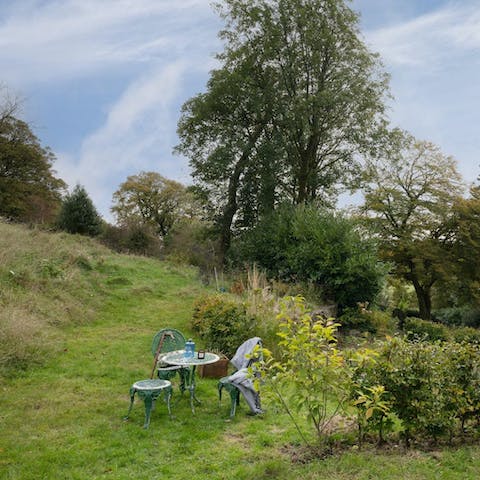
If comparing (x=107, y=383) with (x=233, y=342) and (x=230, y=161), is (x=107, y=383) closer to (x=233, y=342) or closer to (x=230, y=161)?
(x=233, y=342)

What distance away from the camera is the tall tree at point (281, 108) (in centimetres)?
1498

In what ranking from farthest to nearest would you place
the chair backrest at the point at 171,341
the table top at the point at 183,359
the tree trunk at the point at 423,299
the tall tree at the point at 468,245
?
1. the tree trunk at the point at 423,299
2. the tall tree at the point at 468,245
3. the chair backrest at the point at 171,341
4. the table top at the point at 183,359

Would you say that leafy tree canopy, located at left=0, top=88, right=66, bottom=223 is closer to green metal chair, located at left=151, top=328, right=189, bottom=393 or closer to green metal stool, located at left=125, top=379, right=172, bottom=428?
green metal chair, located at left=151, top=328, right=189, bottom=393

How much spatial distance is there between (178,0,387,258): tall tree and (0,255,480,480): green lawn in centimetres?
977

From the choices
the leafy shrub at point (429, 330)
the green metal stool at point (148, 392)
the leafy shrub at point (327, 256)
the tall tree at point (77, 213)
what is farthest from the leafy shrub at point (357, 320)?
the tall tree at point (77, 213)

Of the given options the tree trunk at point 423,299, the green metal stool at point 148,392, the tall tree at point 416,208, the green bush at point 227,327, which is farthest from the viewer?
the tree trunk at point 423,299

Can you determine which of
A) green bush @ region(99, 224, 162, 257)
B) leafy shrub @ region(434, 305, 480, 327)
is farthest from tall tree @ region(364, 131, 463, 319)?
green bush @ region(99, 224, 162, 257)

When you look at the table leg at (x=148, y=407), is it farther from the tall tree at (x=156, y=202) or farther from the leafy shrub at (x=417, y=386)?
the tall tree at (x=156, y=202)

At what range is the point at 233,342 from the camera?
6.76m

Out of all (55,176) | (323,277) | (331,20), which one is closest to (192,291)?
(323,277)

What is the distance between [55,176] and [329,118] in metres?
17.3

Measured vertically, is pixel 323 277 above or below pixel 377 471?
above

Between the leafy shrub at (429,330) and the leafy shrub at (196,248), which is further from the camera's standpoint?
the leafy shrub at (196,248)

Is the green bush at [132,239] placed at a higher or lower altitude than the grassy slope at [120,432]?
higher
